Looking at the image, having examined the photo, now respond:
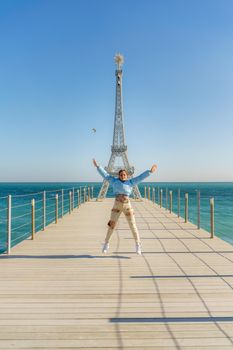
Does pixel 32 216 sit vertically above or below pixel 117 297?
above

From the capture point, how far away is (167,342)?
102 inches

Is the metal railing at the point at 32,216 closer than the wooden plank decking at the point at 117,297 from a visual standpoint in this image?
No

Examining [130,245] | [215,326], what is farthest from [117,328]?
[130,245]

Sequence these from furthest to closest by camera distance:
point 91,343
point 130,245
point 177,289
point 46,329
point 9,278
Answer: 1. point 130,245
2. point 9,278
3. point 177,289
4. point 46,329
5. point 91,343

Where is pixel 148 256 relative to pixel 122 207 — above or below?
below

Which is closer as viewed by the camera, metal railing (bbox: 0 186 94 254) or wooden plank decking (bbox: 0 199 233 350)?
wooden plank decking (bbox: 0 199 233 350)

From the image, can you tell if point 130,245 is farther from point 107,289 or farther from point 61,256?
point 107,289

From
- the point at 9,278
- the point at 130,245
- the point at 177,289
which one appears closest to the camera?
the point at 177,289

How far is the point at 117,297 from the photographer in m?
3.63

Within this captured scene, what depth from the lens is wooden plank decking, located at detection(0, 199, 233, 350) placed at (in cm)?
267

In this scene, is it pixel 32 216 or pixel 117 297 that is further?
pixel 32 216

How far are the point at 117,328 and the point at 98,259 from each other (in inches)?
108

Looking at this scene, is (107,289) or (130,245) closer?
(107,289)

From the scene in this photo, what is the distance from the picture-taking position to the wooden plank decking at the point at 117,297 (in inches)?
105
